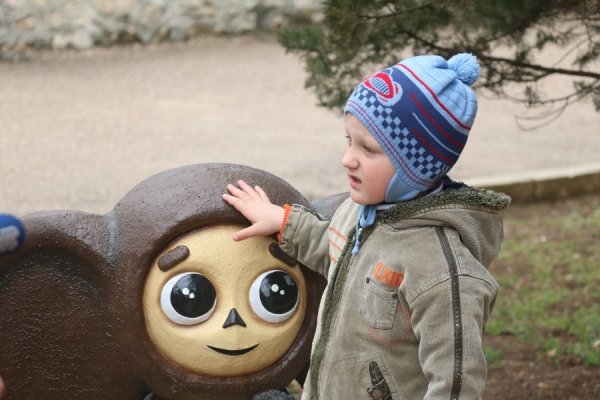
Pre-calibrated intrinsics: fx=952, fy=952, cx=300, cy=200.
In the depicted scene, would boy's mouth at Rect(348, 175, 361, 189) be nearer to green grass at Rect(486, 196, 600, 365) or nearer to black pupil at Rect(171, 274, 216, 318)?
black pupil at Rect(171, 274, 216, 318)

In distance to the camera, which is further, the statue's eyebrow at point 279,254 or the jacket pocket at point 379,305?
the statue's eyebrow at point 279,254

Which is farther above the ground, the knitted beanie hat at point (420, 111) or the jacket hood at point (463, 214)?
the knitted beanie hat at point (420, 111)

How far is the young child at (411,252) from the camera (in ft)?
7.56

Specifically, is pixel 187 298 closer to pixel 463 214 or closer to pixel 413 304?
pixel 413 304

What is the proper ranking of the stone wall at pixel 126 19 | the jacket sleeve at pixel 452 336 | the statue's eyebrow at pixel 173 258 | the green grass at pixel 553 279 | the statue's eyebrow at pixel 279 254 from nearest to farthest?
the jacket sleeve at pixel 452 336 → the statue's eyebrow at pixel 173 258 → the statue's eyebrow at pixel 279 254 → the green grass at pixel 553 279 → the stone wall at pixel 126 19

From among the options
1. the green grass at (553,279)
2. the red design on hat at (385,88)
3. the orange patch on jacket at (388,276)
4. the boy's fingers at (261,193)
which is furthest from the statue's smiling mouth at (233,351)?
the green grass at (553,279)

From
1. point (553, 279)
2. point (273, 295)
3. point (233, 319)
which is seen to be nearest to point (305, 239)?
point (273, 295)

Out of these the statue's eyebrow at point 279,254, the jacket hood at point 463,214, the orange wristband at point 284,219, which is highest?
the jacket hood at point 463,214

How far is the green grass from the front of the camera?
488 centimetres

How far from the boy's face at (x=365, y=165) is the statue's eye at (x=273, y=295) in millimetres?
454

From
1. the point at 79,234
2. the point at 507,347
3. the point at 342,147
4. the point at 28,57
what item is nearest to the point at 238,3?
the point at 28,57

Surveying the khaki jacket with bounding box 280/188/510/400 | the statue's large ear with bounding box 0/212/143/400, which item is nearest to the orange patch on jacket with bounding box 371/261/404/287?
the khaki jacket with bounding box 280/188/510/400

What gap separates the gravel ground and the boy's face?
14.9 feet

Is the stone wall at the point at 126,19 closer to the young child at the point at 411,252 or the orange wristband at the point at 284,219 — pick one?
the orange wristband at the point at 284,219
